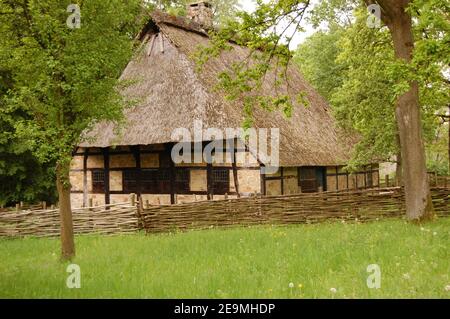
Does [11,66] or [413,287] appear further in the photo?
[11,66]

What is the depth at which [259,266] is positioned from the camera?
7023 millimetres

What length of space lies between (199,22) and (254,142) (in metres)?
9.27

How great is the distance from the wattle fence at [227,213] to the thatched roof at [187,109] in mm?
2605

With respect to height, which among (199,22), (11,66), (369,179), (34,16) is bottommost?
(369,179)

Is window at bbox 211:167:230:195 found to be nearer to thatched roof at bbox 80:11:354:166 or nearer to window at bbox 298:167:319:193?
thatched roof at bbox 80:11:354:166

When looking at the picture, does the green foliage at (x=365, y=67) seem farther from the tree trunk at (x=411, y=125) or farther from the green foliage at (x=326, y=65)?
the green foliage at (x=326, y=65)

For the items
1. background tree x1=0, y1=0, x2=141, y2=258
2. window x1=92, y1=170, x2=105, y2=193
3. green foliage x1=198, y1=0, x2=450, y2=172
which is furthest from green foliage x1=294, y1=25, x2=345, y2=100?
background tree x1=0, y1=0, x2=141, y2=258

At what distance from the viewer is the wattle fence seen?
12.2 m

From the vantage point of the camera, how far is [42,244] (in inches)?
501
